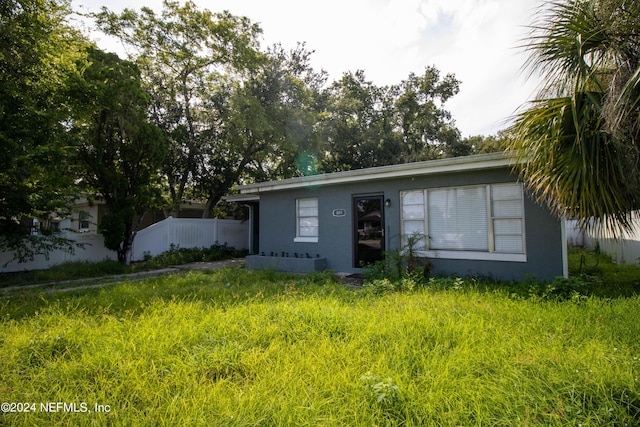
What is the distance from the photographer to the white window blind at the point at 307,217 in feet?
31.0

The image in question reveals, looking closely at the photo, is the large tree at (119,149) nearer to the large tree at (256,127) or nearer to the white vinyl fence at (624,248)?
the large tree at (256,127)

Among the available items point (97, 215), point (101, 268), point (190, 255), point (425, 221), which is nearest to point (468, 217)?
point (425, 221)

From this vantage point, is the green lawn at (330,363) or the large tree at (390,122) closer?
the green lawn at (330,363)

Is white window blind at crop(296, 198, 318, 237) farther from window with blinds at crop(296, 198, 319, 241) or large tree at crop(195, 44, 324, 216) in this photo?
large tree at crop(195, 44, 324, 216)

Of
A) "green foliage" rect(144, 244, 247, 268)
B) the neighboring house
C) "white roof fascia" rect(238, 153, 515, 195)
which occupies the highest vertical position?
"white roof fascia" rect(238, 153, 515, 195)

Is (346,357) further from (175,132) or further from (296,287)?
(175,132)

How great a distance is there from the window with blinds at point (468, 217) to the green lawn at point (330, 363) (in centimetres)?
217

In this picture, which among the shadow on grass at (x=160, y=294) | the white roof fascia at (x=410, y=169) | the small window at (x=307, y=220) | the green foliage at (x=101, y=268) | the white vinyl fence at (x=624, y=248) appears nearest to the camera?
the shadow on grass at (x=160, y=294)

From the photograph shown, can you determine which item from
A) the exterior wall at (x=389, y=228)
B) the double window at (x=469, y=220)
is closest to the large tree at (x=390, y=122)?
the exterior wall at (x=389, y=228)

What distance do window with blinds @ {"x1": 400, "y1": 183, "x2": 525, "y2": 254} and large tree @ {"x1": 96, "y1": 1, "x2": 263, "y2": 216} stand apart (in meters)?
11.6

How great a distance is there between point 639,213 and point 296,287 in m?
5.82

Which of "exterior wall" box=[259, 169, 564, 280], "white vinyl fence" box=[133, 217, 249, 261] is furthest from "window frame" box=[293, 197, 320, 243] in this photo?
"white vinyl fence" box=[133, 217, 249, 261]

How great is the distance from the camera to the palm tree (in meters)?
3.85

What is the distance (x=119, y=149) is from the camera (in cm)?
976
